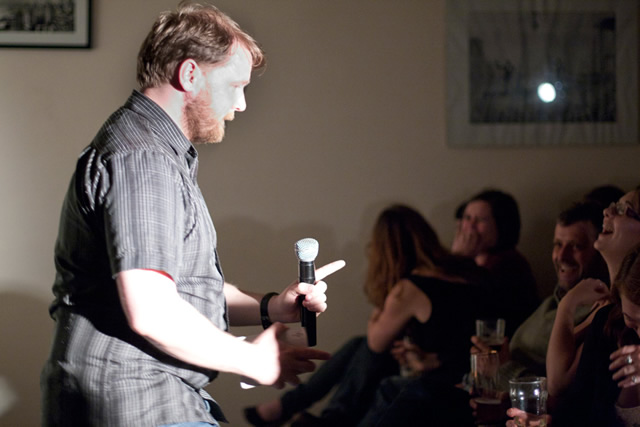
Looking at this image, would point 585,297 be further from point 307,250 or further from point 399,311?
point 307,250

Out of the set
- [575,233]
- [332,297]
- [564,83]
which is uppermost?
[564,83]

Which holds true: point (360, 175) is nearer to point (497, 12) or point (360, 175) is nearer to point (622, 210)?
point (497, 12)

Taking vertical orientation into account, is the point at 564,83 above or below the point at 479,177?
above

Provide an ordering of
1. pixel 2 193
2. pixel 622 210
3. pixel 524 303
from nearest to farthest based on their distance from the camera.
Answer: pixel 622 210 < pixel 524 303 < pixel 2 193

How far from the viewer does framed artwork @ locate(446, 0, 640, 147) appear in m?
3.40

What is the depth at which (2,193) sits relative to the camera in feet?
10.9

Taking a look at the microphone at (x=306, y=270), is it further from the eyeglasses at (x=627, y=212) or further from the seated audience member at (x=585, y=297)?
the eyeglasses at (x=627, y=212)

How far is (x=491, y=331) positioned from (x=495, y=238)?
0.88 meters

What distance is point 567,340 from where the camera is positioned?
2.01m

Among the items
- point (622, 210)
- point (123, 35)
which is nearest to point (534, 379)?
point (622, 210)

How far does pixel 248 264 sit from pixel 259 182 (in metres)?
0.42

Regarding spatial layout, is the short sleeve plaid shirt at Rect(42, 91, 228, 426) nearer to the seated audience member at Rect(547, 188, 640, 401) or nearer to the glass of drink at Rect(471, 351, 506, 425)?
the glass of drink at Rect(471, 351, 506, 425)

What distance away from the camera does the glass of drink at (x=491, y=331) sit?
2.36 metres

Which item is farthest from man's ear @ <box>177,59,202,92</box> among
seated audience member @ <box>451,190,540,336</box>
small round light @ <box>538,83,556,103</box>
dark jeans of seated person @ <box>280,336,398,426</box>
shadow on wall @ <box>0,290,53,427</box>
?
small round light @ <box>538,83,556,103</box>
